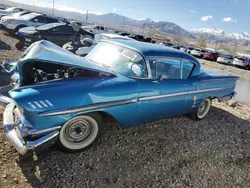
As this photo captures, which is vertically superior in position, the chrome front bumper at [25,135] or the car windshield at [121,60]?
the car windshield at [121,60]

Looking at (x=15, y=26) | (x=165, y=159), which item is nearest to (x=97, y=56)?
(x=165, y=159)

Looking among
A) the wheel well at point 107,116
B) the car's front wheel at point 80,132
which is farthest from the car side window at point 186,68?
the car's front wheel at point 80,132

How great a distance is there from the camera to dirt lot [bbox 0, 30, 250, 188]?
3.02 m

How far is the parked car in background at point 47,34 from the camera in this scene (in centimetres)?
1003

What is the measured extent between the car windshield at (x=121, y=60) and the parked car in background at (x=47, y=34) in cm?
664

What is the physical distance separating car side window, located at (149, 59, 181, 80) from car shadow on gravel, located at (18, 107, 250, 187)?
3.45 ft

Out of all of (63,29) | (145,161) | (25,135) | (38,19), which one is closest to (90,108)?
(25,135)

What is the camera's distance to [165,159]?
3779 millimetres

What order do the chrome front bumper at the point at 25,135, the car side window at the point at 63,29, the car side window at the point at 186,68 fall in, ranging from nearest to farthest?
the chrome front bumper at the point at 25,135, the car side window at the point at 186,68, the car side window at the point at 63,29

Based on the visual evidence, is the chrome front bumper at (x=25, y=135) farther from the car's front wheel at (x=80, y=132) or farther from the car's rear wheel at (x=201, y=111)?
the car's rear wheel at (x=201, y=111)

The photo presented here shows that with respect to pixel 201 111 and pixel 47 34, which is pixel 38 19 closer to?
pixel 47 34

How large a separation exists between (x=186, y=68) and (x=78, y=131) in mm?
2598

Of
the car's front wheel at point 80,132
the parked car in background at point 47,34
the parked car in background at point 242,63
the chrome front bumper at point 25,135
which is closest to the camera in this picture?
the chrome front bumper at point 25,135

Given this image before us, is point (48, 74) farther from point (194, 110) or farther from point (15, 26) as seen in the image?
point (15, 26)
